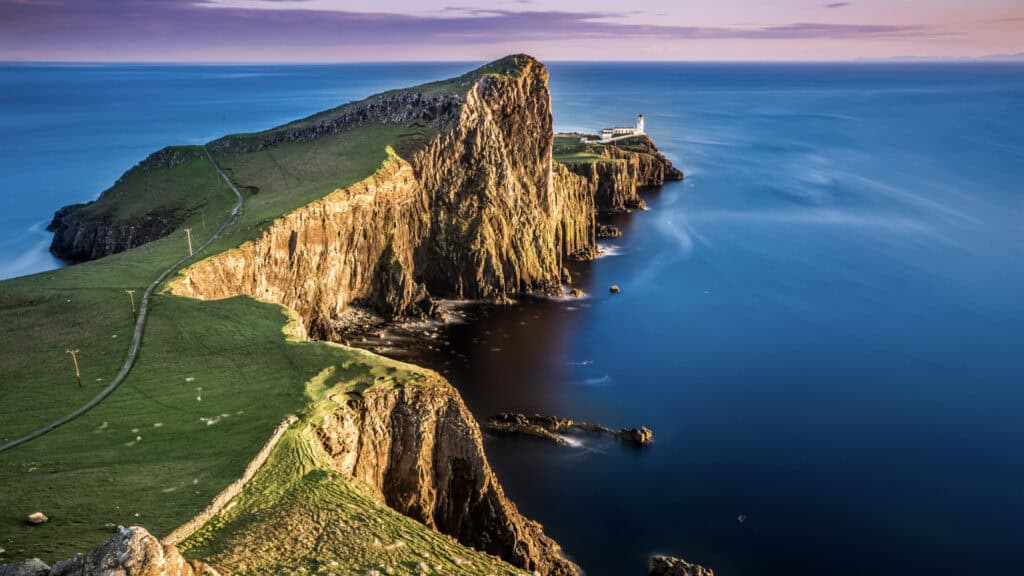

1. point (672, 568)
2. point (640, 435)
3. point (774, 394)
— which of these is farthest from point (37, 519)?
point (774, 394)

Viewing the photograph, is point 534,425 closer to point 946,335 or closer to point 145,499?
point 145,499

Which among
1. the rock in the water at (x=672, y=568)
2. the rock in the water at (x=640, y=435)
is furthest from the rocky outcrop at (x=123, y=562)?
the rock in the water at (x=640, y=435)

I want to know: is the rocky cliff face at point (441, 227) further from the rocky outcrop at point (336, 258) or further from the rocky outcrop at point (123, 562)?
the rocky outcrop at point (123, 562)

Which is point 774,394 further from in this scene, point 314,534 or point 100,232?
point 100,232

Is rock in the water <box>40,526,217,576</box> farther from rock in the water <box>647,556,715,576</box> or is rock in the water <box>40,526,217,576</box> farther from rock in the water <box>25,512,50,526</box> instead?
rock in the water <box>647,556,715,576</box>

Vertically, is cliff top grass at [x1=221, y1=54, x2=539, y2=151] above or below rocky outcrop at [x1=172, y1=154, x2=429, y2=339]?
above

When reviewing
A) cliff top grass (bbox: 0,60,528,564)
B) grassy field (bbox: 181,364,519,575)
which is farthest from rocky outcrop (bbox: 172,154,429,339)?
grassy field (bbox: 181,364,519,575)
